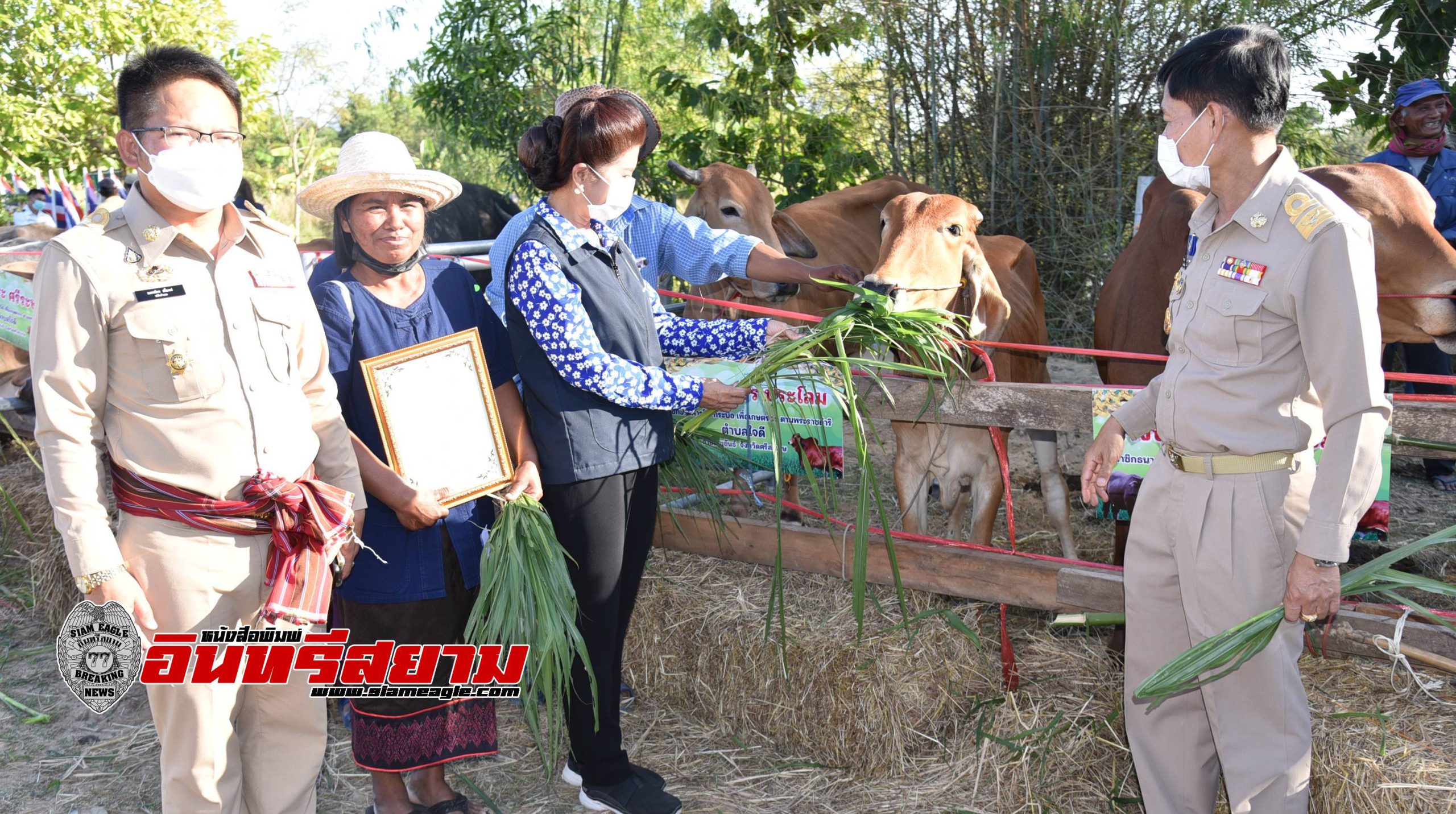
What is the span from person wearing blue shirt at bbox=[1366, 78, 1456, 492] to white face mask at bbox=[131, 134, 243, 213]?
6.05 metres

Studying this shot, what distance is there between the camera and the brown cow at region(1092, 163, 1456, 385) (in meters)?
3.82

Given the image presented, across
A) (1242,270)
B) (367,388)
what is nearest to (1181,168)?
(1242,270)

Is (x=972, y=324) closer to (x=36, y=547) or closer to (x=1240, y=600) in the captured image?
(x=1240, y=600)

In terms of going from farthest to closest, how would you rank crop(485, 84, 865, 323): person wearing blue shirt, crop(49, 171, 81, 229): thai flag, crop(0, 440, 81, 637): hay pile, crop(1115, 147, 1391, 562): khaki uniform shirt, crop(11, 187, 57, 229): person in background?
crop(11, 187, 57, 229): person in background < crop(49, 171, 81, 229): thai flag < crop(0, 440, 81, 637): hay pile < crop(485, 84, 865, 323): person wearing blue shirt < crop(1115, 147, 1391, 562): khaki uniform shirt

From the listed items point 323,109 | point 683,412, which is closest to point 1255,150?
point 683,412

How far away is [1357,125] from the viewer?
7434 mm

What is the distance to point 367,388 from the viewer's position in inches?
111

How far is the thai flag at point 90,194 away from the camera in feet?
31.2

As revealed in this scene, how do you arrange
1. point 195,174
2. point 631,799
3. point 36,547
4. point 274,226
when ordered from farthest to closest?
1. point 36,547
2. point 631,799
3. point 274,226
4. point 195,174

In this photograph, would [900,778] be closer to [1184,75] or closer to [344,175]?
[1184,75]

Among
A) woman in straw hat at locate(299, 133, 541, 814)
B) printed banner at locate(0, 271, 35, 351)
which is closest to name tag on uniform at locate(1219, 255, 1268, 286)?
woman in straw hat at locate(299, 133, 541, 814)

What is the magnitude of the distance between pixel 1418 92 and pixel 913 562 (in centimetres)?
463

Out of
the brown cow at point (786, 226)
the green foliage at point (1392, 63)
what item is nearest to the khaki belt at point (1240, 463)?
the brown cow at point (786, 226)

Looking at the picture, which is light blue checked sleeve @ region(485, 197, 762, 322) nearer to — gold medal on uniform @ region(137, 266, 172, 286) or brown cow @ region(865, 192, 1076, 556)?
brown cow @ region(865, 192, 1076, 556)
